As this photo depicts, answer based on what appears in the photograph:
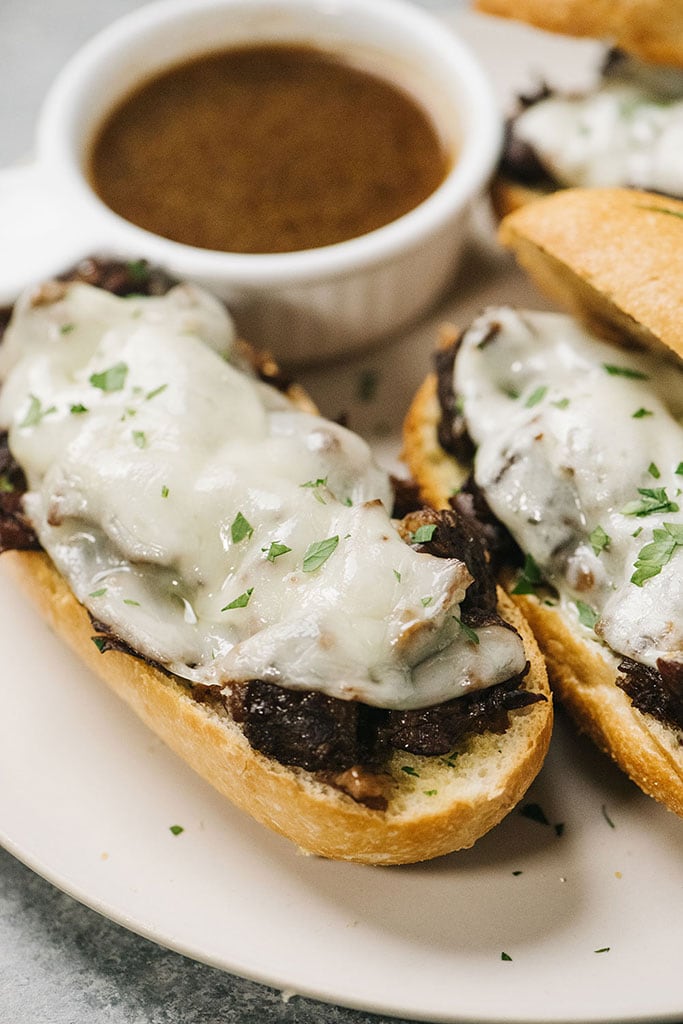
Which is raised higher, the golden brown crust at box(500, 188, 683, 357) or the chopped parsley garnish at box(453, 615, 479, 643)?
the golden brown crust at box(500, 188, 683, 357)

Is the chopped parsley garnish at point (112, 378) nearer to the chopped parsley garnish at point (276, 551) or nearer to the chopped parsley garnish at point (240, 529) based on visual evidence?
the chopped parsley garnish at point (240, 529)

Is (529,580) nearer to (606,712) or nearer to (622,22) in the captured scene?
(606,712)

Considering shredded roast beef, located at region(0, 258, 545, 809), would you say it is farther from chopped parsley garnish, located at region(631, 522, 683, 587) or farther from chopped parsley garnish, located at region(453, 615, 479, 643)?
chopped parsley garnish, located at region(631, 522, 683, 587)

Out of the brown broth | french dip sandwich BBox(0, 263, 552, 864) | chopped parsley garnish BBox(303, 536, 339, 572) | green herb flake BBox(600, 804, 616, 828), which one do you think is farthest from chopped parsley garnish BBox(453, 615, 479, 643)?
the brown broth

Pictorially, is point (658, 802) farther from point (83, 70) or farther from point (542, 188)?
point (83, 70)

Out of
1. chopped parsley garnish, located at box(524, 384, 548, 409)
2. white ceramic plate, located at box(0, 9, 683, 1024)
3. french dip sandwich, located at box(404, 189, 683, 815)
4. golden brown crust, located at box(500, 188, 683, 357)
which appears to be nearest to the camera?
white ceramic plate, located at box(0, 9, 683, 1024)

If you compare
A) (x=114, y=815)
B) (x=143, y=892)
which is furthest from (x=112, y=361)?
(x=143, y=892)
